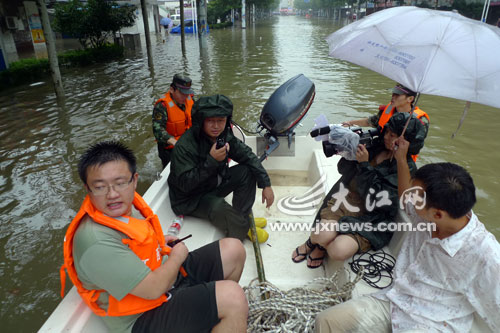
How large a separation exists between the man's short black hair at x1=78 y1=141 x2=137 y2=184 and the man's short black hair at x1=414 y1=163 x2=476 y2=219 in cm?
131

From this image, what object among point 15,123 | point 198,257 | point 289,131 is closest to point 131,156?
point 198,257

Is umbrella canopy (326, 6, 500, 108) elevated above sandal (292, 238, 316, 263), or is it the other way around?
umbrella canopy (326, 6, 500, 108)

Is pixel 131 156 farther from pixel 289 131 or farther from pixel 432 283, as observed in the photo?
pixel 289 131

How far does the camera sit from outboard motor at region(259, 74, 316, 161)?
3.18m

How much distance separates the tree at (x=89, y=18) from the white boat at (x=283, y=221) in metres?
12.3

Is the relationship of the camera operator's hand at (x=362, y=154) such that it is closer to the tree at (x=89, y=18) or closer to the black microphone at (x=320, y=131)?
the black microphone at (x=320, y=131)

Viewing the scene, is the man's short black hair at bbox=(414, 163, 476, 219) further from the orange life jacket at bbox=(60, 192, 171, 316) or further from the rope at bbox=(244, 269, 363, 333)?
the orange life jacket at bbox=(60, 192, 171, 316)

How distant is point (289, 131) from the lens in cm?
331

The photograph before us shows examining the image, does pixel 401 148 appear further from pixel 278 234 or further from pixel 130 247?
pixel 130 247

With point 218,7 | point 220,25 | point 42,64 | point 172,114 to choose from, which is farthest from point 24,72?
point 218,7

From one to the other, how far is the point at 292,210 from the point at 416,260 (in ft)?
6.04

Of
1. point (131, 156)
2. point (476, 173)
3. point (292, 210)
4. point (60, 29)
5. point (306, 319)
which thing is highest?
point (60, 29)

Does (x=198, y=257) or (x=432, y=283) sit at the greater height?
(x=432, y=283)

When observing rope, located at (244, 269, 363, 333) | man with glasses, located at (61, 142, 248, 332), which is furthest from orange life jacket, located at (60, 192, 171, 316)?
rope, located at (244, 269, 363, 333)
